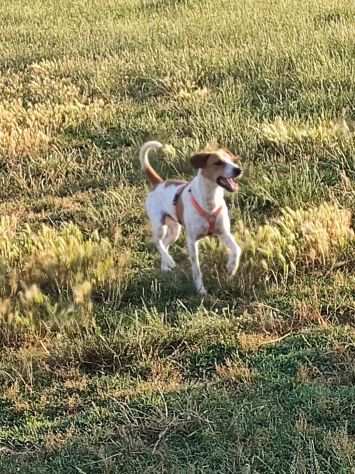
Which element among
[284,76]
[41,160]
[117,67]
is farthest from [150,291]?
[117,67]

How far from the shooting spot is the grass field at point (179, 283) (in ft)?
12.8

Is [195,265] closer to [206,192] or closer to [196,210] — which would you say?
[196,210]

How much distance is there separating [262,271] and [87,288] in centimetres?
120

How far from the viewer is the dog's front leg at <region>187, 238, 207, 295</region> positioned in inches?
218

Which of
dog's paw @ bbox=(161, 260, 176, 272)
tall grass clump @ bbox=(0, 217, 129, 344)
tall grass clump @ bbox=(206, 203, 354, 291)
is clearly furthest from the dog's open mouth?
tall grass clump @ bbox=(0, 217, 129, 344)

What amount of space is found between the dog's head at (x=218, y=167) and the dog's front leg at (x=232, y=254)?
35cm

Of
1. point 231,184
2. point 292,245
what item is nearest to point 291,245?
point 292,245

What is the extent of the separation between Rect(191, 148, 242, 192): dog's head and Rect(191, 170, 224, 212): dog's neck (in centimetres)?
7

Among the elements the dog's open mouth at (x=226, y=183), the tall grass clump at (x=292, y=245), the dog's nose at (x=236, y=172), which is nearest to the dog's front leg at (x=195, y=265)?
the tall grass clump at (x=292, y=245)

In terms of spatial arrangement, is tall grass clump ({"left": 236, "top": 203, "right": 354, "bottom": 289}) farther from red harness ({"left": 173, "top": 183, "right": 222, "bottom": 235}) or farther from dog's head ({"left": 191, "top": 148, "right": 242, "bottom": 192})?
dog's head ({"left": 191, "top": 148, "right": 242, "bottom": 192})

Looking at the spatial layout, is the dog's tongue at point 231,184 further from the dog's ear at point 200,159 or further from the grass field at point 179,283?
the grass field at point 179,283

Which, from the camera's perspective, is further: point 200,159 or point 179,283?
point 179,283

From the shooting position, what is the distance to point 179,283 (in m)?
5.71

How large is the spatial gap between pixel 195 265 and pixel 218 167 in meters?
0.70
